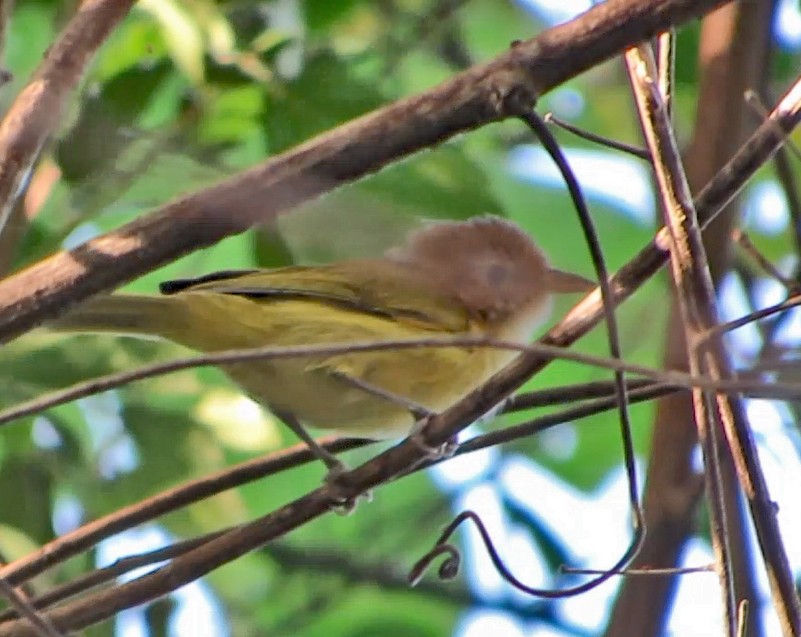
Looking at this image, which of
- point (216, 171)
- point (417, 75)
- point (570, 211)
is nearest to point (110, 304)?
point (216, 171)

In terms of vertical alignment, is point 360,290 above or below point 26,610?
above

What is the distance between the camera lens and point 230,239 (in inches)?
116

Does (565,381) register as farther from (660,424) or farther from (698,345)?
(698,345)

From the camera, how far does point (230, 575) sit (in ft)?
11.8

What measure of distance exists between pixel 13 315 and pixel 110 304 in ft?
3.43

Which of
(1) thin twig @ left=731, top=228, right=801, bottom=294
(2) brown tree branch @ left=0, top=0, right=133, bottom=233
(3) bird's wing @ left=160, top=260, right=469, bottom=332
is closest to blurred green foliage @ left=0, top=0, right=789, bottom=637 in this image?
(3) bird's wing @ left=160, top=260, right=469, bottom=332

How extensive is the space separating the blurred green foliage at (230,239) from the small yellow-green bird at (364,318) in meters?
0.11

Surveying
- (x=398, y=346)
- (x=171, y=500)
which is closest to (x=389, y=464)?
(x=171, y=500)

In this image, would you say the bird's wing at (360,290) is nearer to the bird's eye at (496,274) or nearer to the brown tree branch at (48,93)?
the bird's eye at (496,274)

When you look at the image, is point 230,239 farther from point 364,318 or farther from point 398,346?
point 398,346

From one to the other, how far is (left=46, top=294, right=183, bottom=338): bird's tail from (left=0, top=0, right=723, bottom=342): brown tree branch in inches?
35.3

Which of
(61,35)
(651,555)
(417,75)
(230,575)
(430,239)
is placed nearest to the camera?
(61,35)

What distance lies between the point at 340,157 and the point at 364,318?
1450 millimetres

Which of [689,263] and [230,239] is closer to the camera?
[689,263]
